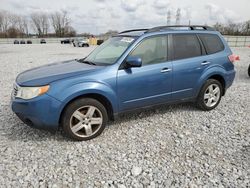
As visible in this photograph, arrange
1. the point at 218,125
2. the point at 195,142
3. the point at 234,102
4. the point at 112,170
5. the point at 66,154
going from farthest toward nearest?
1. the point at 234,102
2. the point at 218,125
3. the point at 195,142
4. the point at 66,154
5. the point at 112,170

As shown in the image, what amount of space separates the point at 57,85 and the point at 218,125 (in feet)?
9.57

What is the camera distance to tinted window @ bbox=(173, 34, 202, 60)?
166 inches

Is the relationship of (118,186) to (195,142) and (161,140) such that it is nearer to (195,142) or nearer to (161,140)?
(161,140)

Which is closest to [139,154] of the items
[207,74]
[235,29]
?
[207,74]

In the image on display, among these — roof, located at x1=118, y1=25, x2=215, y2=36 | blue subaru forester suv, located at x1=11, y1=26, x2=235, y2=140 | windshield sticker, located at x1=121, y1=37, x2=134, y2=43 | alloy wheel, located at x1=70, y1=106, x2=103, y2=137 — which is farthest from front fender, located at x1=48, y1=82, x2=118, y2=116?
roof, located at x1=118, y1=25, x2=215, y2=36

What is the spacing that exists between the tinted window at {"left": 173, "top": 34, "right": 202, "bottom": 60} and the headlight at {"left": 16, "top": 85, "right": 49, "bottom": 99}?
237cm

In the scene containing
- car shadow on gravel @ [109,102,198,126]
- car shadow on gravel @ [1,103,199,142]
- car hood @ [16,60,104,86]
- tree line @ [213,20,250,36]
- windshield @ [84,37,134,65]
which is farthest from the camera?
tree line @ [213,20,250,36]

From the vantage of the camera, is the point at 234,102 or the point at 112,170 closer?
the point at 112,170

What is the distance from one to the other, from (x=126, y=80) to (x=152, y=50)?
Answer: 81cm

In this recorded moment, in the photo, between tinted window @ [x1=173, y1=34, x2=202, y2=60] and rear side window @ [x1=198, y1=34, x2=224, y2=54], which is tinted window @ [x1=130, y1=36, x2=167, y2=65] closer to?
tinted window @ [x1=173, y1=34, x2=202, y2=60]

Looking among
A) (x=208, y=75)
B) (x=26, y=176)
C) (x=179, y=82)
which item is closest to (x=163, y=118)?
(x=179, y=82)

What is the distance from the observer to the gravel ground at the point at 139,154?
2670 mm

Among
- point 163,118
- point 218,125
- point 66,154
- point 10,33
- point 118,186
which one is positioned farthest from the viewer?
point 10,33

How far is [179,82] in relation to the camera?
420 cm
